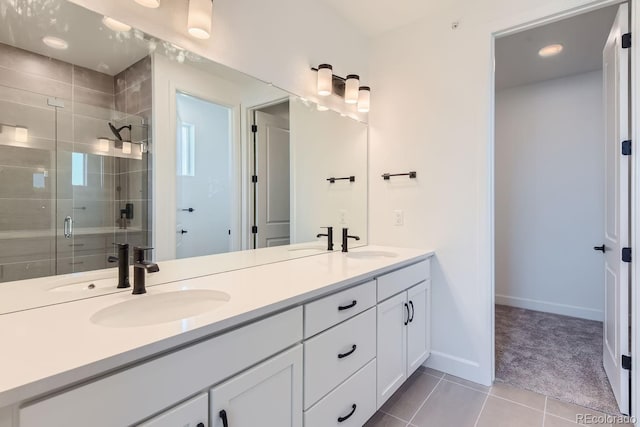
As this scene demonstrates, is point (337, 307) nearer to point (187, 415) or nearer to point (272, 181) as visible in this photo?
point (187, 415)

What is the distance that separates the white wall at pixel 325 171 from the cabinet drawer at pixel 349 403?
88 centimetres

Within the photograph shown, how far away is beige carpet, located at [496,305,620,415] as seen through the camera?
1.93 m

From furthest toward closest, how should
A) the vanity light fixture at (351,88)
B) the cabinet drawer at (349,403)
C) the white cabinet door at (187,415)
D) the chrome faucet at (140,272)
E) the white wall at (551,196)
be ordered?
the white wall at (551,196) < the vanity light fixture at (351,88) < the cabinet drawer at (349,403) < the chrome faucet at (140,272) < the white cabinet door at (187,415)

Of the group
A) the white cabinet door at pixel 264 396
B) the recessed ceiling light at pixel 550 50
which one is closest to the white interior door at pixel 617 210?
the recessed ceiling light at pixel 550 50

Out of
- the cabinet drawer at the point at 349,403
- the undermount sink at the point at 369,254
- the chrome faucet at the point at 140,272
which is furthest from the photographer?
the undermount sink at the point at 369,254

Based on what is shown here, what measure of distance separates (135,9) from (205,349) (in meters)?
1.28

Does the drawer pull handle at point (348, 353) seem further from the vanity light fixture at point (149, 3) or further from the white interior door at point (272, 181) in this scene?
the vanity light fixture at point (149, 3)

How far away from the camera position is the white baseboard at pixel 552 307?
3.12m

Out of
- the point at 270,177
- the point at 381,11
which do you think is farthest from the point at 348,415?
the point at 381,11

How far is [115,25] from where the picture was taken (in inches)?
46.3

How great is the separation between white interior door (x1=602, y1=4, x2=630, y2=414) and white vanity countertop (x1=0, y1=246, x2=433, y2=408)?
147 centimetres

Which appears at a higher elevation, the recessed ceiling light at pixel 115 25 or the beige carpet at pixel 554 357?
the recessed ceiling light at pixel 115 25

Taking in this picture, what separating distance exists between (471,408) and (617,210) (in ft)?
4.57

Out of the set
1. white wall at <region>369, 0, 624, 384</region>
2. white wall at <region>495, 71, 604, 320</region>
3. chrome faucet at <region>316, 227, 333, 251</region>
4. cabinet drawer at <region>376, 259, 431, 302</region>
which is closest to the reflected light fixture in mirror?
white wall at <region>369, 0, 624, 384</region>
